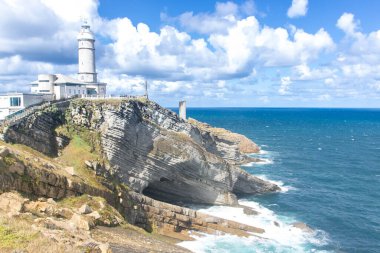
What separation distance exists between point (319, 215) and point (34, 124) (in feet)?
140

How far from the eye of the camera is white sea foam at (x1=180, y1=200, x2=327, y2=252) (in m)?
43.5

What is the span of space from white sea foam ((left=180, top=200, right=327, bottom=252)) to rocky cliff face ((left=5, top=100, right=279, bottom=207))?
8.25 m

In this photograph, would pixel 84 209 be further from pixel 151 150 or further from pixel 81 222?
→ pixel 151 150

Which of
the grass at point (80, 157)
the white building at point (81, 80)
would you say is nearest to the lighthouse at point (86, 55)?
the white building at point (81, 80)

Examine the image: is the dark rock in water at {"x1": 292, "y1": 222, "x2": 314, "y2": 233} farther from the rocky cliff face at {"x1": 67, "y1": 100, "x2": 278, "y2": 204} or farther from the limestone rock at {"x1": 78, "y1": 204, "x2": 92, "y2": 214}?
the limestone rock at {"x1": 78, "y1": 204, "x2": 92, "y2": 214}

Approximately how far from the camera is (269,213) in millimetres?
56062

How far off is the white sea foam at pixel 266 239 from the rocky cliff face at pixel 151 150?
8251 millimetres

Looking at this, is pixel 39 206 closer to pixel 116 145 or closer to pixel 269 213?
pixel 116 145

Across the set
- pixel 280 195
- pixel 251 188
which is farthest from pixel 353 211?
pixel 251 188

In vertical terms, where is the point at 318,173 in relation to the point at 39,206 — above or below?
below

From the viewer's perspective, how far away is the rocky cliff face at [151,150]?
49.6m

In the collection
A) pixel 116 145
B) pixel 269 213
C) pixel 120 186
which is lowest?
pixel 269 213

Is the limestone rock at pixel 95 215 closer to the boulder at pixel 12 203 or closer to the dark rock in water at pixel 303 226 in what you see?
the boulder at pixel 12 203

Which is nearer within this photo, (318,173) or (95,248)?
(95,248)
